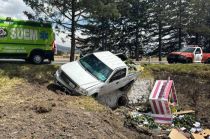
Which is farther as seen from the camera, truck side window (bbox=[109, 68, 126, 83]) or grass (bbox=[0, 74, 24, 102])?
truck side window (bbox=[109, 68, 126, 83])

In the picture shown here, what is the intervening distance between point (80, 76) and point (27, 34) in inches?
217

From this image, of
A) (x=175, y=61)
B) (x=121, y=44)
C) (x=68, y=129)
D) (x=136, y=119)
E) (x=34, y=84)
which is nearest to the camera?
(x=68, y=129)

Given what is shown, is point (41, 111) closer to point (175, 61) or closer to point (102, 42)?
point (175, 61)

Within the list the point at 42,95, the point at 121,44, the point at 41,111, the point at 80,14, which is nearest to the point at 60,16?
the point at 80,14

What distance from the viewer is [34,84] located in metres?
18.5

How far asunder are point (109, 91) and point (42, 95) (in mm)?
3719

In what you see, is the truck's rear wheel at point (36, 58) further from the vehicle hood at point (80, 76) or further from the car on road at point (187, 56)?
the car on road at point (187, 56)

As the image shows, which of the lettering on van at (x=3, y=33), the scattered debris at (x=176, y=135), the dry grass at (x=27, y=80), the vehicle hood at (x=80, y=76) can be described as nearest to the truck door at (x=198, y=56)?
the dry grass at (x=27, y=80)

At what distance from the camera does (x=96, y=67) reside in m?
19.1

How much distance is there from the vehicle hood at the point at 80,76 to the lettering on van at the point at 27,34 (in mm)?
4306

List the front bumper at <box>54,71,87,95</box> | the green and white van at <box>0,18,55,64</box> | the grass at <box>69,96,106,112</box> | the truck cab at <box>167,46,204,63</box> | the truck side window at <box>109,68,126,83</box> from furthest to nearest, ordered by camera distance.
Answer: the truck cab at <box>167,46,204,63</box>
the green and white van at <box>0,18,55,64</box>
the truck side window at <box>109,68,126,83</box>
the front bumper at <box>54,71,87,95</box>
the grass at <box>69,96,106,112</box>

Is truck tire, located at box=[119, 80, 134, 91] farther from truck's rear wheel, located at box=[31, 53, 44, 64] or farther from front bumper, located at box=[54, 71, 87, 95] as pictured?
truck's rear wheel, located at box=[31, 53, 44, 64]

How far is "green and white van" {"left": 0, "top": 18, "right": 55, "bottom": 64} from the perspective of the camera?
21.6 meters

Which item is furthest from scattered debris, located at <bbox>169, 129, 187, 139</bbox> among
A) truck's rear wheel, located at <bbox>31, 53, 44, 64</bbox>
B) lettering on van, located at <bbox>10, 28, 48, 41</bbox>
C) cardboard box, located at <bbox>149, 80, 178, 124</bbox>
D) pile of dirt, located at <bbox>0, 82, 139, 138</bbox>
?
lettering on van, located at <bbox>10, 28, 48, 41</bbox>
